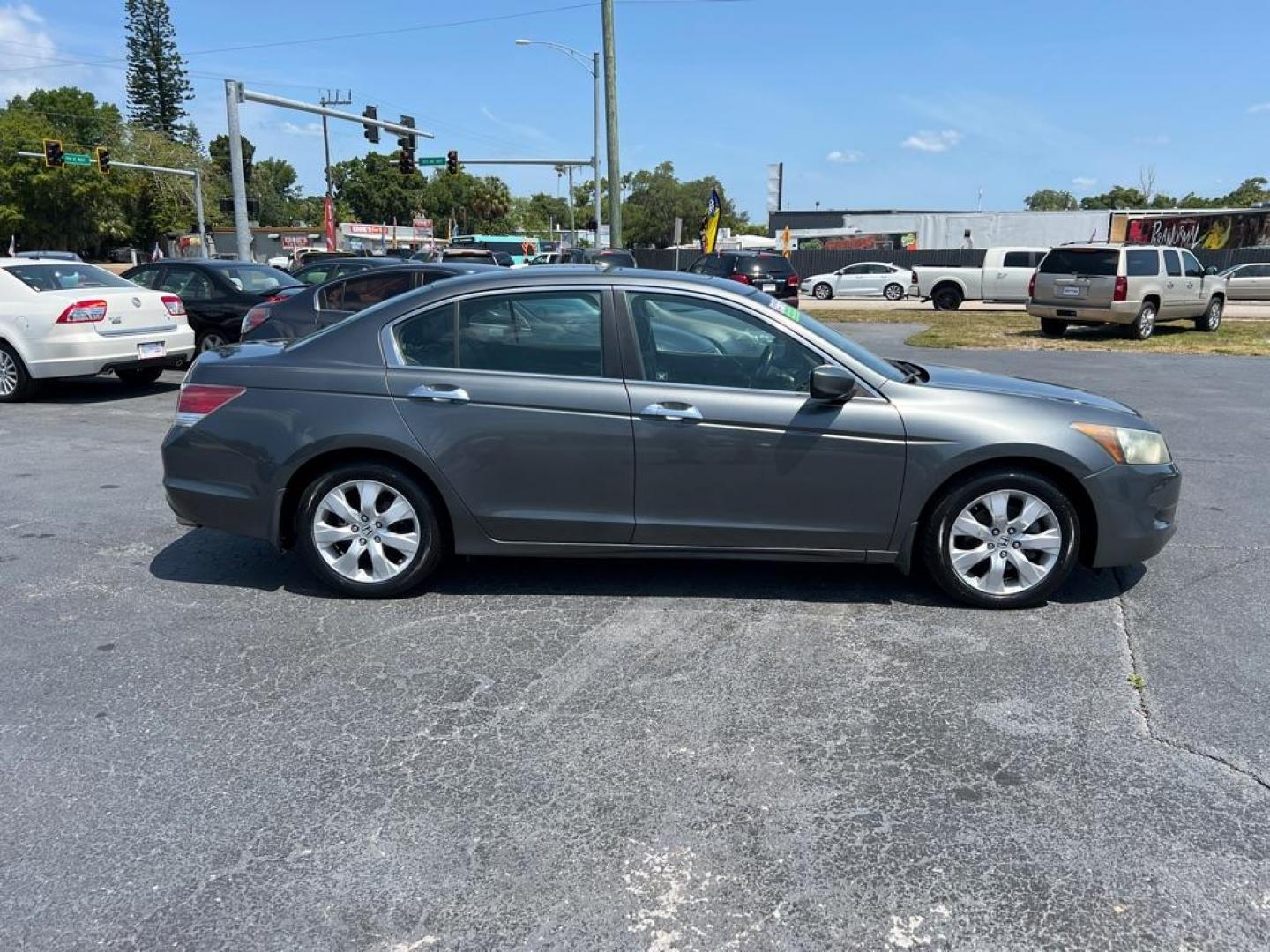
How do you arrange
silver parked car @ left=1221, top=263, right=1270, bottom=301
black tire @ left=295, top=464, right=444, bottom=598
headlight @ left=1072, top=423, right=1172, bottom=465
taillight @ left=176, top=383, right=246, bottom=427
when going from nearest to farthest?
headlight @ left=1072, top=423, right=1172, bottom=465, black tire @ left=295, top=464, right=444, bottom=598, taillight @ left=176, top=383, right=246, bottom=427, silver parked car @ left=1221, top=263, right=1270, bottom=301

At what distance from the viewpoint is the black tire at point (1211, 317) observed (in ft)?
66.7

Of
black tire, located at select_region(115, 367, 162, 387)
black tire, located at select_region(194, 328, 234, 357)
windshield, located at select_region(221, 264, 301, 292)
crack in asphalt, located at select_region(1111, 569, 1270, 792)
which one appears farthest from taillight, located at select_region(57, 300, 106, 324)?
crack in asphalt, located at select_region(1111, 569, 1270, 792)

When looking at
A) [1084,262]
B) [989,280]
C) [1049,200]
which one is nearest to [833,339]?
[1084,262]

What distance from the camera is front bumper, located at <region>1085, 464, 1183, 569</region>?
4.54 meters

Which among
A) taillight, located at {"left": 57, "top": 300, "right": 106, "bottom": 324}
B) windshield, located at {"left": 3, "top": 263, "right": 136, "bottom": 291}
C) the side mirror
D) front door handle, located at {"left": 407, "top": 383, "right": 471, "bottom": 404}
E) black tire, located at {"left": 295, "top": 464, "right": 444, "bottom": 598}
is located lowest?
black tire, located at {"left": 295, "top": 464, "right": 444, "bottom": 598}

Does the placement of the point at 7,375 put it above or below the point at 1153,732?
above

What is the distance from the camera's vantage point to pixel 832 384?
4.44 m

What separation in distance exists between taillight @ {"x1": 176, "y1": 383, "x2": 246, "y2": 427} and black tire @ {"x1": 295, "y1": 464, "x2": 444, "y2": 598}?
620 millimetres

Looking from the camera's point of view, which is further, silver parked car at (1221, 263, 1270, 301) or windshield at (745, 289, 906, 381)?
silver parked car at (1221, 263, 1270, 301)

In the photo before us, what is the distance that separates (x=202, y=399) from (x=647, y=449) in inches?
88.7

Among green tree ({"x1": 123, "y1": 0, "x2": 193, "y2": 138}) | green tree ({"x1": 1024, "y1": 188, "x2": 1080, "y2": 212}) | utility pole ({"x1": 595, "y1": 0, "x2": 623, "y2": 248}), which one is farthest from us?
green tree ({"x1": 1024, "y1": 188, "x2": 1080, "y2": 212})

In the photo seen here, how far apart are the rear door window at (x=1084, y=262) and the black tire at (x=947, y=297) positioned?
10734 millimetres

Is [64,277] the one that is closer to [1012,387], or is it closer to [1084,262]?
[1012,387]

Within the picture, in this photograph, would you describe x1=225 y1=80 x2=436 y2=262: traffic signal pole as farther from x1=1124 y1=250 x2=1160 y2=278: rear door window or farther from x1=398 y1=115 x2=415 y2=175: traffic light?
x1=1124 y1=250 x2=1160 y2=278: rear door window
